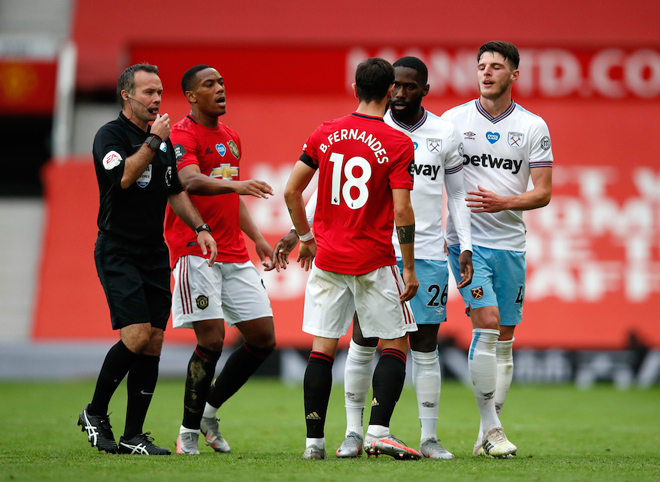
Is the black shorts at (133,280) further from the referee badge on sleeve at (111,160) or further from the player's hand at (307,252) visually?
the player's hand at (307,252)

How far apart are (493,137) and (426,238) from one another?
893 millimetres

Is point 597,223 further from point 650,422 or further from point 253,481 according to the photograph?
point 253,481

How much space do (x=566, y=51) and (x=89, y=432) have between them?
1443 cm

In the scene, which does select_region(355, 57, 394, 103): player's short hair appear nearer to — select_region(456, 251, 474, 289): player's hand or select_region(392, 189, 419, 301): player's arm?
select_region(392, 189, 419, 301): player's arm

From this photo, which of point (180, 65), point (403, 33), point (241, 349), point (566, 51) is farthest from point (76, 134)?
point (241, 349)

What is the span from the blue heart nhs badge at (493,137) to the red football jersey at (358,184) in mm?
1018

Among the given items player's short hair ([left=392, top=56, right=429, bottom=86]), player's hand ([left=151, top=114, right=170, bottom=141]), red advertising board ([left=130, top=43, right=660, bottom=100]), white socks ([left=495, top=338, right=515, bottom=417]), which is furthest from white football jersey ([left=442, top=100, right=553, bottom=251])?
red advertising board ([left=130, top=43, right=660, bottom=100])

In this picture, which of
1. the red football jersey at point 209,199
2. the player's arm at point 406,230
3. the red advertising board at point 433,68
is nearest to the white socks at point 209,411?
the red football jersey at point 209,199

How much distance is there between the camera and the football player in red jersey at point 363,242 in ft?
16.6

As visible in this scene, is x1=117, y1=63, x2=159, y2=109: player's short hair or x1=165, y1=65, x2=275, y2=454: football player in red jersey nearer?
x1=117, y1=63, x2=159, y2=109: player's short hair

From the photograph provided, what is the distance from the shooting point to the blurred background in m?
14.0

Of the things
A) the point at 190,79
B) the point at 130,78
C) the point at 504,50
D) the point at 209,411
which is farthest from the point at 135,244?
the point at 504,50

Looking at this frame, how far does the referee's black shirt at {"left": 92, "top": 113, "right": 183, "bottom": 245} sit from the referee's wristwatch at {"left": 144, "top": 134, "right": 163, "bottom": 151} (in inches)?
7.0

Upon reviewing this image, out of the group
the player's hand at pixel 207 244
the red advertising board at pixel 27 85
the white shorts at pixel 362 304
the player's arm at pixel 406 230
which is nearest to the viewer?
the player's arm at pixel 406 230
